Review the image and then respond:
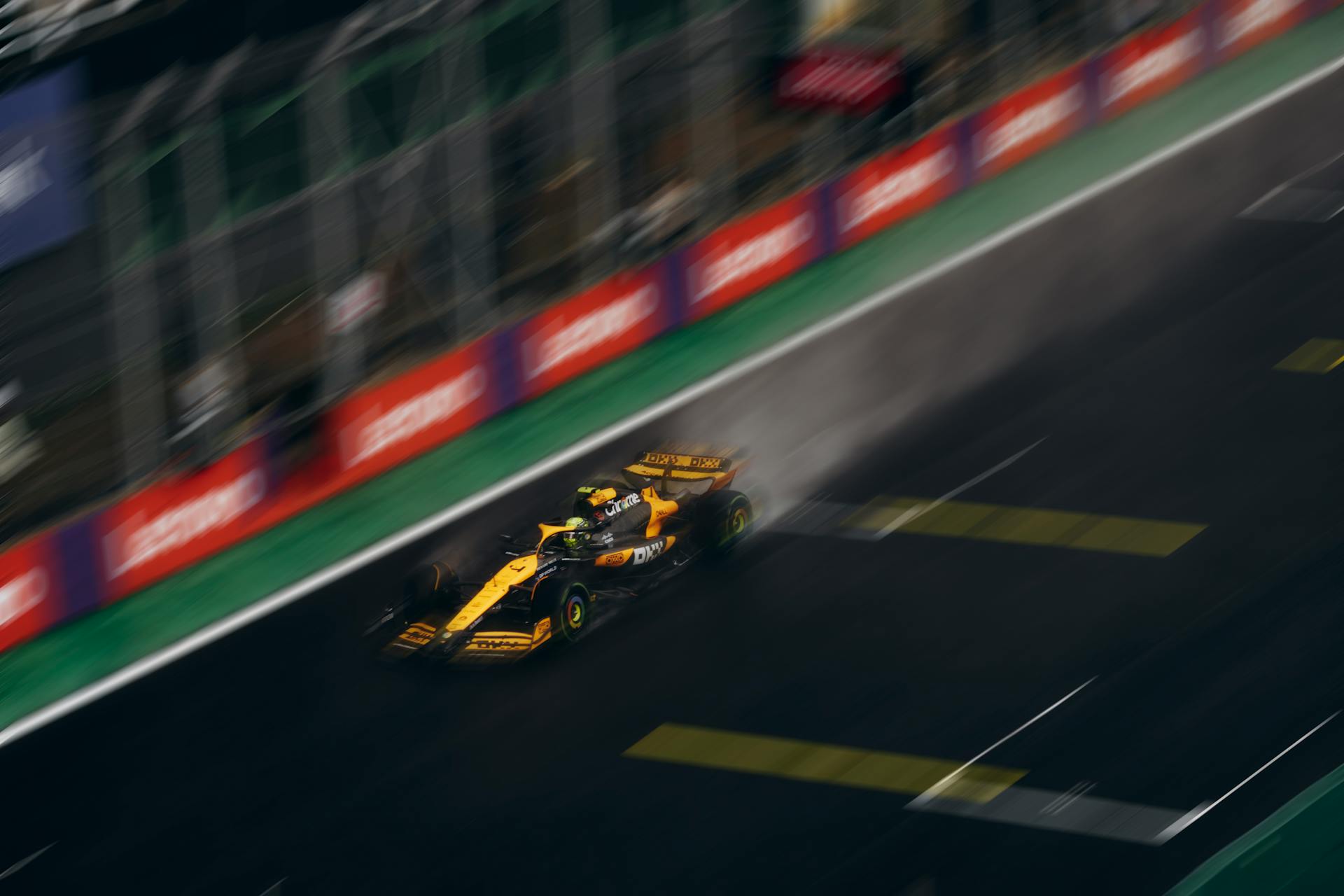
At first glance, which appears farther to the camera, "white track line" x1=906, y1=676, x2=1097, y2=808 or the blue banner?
the blue banner

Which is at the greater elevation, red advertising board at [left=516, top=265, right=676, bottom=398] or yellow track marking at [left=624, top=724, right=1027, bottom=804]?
red advertising board at [left=516, top=265, right=676, bottom=398]

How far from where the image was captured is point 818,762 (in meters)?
19.0

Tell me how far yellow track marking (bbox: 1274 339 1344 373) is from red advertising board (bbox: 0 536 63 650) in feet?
41.7

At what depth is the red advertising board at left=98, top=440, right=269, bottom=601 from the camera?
22406 mm

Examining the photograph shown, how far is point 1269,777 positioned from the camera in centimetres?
1838

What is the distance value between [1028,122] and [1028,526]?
9.59 metres

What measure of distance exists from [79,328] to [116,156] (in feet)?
6.25

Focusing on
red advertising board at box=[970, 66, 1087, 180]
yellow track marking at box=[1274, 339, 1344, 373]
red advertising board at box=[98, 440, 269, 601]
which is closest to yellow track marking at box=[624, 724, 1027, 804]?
red advertising board at box=[98, 440, 269, 601]

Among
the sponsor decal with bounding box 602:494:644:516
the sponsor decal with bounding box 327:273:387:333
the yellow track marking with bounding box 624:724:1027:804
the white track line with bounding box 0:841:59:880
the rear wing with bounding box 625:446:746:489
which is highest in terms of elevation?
the sponsor decal with bounding box 327:273:387:333

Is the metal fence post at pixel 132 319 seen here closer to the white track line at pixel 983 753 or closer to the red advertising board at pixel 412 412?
the red advertising board at pixel 412 412

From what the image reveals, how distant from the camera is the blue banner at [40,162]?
2153 cm

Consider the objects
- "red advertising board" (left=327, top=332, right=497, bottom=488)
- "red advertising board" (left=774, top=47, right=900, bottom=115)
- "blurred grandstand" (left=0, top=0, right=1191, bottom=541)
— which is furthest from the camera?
"red advertising board" (left=774, top=47, right=900, bottom=115)

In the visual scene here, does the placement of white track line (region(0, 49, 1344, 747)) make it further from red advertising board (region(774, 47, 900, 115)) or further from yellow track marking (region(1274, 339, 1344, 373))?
yellow track marking (region(1274, 339, 1344, 373))

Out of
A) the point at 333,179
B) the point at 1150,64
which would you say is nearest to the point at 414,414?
the point at 333,179
